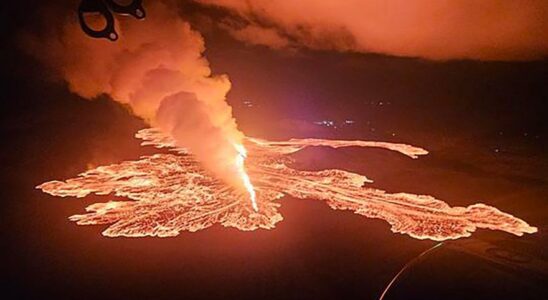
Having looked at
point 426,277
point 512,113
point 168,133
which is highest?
point 512,113

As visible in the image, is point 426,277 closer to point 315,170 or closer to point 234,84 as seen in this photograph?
point 315,170

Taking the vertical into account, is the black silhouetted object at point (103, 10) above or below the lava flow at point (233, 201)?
above

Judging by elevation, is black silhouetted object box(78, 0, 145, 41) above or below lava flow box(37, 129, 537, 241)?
above

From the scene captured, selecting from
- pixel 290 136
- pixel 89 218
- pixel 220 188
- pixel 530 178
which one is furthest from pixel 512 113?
pixel 89 218

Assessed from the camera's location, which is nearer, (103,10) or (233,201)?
(103,10)

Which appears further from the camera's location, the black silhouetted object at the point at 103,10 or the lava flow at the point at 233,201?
the lava flow at the point at 233,201

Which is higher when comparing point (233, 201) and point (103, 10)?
point (103, 10)

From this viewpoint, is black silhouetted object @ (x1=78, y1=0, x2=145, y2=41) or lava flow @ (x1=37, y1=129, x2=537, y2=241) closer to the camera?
black silhouetted object @ (x1=78, y1=0, x2=145, y2=41)

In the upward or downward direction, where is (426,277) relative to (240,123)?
downward
